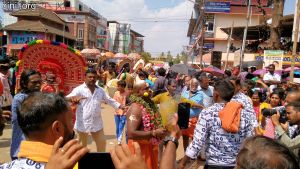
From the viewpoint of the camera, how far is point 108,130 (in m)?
9.52

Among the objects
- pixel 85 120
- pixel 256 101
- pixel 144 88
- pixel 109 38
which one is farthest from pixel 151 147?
pixel 109 38

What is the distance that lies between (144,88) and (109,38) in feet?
290

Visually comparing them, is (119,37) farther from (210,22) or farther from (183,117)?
(183,117)

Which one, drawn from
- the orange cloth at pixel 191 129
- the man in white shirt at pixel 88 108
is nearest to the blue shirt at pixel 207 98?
the orange cloth at pixel 191 129

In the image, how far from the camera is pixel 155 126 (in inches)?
154

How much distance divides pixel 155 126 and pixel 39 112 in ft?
7.19

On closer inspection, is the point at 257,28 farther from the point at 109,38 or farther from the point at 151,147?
the point at 109,38

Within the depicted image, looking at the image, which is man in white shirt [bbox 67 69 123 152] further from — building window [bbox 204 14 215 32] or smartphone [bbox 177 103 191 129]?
building window [bbox 204 14 215 32]

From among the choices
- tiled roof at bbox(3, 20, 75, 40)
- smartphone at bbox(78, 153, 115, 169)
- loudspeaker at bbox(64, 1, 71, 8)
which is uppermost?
loudspeaker at bbox(64, 1, 71, 8)

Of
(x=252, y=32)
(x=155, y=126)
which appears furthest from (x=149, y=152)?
(x=252, y=32)

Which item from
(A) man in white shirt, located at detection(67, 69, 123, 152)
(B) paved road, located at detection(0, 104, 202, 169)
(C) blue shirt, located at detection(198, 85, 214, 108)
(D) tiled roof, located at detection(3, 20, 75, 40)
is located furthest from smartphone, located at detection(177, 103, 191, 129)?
(D) tiled roof, located at detection(3, 20, 75, 40)

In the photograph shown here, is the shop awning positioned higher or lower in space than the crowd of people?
higher

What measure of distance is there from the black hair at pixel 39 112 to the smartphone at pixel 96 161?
0.26m

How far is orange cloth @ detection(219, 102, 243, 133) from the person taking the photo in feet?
11.2
